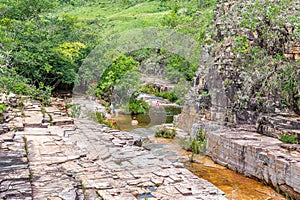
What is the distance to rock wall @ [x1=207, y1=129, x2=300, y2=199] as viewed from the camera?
23.9ft

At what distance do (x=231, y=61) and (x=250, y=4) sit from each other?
2.14m

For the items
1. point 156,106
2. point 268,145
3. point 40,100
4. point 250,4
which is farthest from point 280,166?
point 156,106

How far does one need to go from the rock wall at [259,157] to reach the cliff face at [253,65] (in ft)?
3.46

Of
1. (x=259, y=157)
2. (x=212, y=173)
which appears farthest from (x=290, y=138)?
(x=212, y=173)

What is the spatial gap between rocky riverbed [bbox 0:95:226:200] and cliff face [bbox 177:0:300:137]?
153 inches

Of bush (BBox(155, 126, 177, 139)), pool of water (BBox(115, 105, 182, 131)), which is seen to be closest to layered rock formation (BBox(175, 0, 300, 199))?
bush (BBox(155, 126, 177, 139))

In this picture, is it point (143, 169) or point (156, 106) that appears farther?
point (156, 106)

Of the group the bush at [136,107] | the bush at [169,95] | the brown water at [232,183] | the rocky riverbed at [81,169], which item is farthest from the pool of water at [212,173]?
the bush at [169,95]

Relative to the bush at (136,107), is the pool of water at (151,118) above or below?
below

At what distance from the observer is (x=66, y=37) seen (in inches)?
692

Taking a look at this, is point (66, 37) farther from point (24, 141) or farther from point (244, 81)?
point (24, 141)

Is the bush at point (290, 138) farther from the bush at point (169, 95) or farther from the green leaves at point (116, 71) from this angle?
the bush at point (169, 95)

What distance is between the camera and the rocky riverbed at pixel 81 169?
5051 mm

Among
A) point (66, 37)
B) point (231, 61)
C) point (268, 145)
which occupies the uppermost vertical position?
point (66, 37)
